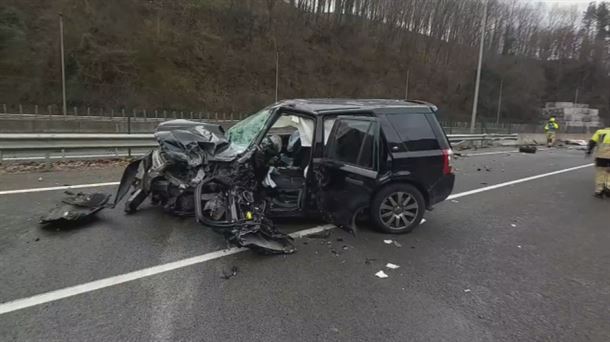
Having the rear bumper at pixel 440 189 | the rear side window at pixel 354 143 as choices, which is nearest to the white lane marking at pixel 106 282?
the rear side window at pixel 354 143

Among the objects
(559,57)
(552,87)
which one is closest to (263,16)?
(552,87)

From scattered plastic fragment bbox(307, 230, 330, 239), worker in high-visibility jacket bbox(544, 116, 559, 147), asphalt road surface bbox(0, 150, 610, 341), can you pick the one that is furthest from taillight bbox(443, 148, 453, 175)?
worker in high-visibility jacket bbox(544, 116, 559, 147)

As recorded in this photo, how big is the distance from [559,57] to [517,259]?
93437mm

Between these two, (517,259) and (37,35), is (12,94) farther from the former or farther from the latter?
(517,259)

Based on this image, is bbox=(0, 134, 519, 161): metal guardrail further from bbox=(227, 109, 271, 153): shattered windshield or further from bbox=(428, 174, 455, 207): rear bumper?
bbox=(428, 174, 455, 207): rear bumper

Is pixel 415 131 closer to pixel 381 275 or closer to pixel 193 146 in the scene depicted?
pixel 381 275

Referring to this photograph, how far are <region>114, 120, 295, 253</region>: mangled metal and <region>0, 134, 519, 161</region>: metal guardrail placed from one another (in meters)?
4.13

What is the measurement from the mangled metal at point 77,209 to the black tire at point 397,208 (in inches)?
144

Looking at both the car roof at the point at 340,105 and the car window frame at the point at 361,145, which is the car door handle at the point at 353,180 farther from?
the car roof at the point at 340,105

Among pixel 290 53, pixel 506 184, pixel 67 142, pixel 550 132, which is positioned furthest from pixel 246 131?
pixel 290 53

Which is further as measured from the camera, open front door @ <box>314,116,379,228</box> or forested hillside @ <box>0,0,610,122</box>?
forested hillside @ <box>0,0,610,122</box>

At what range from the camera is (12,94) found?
3391cm

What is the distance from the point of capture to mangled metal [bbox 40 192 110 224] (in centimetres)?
452

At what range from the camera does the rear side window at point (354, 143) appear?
4.60 m
